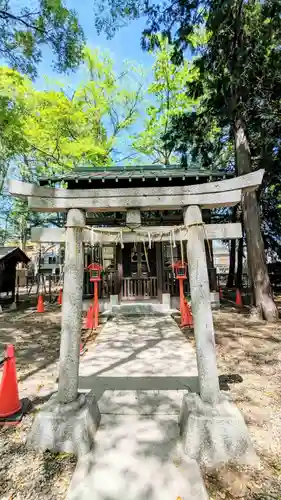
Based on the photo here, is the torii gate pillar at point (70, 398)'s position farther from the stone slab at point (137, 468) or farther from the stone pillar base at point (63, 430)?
the stone slab at point (137, 468)

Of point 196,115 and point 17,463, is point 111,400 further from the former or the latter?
point 196,115

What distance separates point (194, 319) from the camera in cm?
281

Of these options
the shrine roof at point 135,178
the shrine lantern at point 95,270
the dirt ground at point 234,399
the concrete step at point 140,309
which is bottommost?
the dirt ground at point 234,399

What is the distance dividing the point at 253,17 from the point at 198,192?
26.9 feet

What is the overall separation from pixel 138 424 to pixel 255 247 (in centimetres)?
693

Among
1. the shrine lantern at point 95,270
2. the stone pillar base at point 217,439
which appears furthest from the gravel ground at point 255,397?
the shrine lantern at point 95,270

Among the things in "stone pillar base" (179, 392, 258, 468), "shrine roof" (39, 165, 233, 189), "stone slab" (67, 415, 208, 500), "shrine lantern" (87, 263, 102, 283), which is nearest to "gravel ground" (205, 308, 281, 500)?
"stone pillar base" (179, 392, 258, 468)

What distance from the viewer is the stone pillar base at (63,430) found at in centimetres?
249

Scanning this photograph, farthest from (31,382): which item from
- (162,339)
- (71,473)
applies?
(162,339)

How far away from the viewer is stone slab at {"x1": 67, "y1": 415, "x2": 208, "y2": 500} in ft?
6.59

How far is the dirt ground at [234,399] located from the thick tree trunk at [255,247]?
2.73ft

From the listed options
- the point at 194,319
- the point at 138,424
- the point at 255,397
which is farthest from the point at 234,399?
the point at 194,319

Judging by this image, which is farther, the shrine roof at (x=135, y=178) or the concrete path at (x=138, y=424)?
the shrine roof at (x=135, y=178)

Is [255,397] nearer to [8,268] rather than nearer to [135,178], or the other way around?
[135,178]
